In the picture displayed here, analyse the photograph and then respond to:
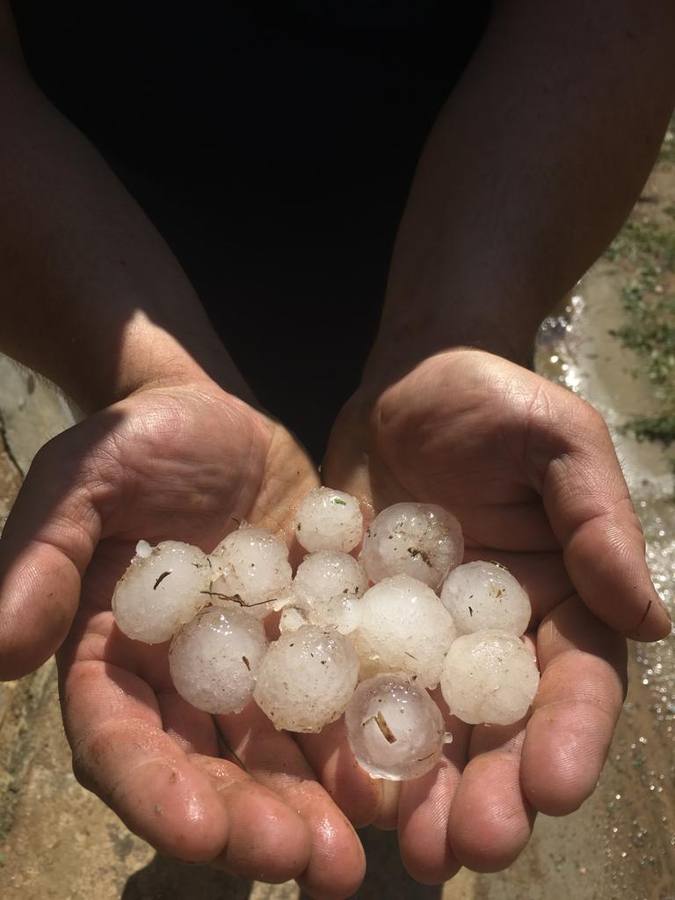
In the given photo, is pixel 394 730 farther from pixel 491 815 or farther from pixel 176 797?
pixel 176 797

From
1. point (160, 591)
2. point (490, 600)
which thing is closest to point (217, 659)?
point (160, 591)

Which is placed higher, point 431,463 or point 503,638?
point 431,463

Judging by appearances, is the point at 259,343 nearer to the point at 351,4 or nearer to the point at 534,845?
the point at 351,4

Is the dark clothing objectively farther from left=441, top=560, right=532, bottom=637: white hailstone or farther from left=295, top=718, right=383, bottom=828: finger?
left=295, top=718, right=383, bottom=828: finger

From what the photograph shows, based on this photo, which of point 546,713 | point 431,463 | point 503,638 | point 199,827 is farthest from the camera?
point 431,463

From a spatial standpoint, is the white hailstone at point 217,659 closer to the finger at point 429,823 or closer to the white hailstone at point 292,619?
the white hailstone at point 292,619

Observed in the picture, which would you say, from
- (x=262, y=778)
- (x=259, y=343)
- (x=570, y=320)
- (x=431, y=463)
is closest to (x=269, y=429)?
(x=431, y=463)
